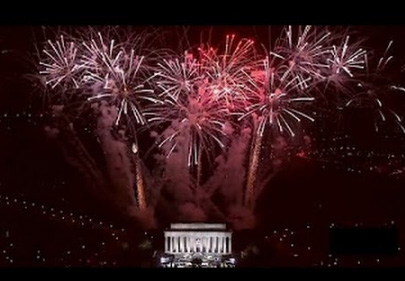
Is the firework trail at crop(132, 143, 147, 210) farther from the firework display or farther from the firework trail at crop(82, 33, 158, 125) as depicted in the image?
the firework trail at crop(82, 33, 158, 125)

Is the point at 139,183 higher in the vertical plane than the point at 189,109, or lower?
lower

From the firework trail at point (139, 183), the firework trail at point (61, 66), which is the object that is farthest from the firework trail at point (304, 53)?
the firework trail at point (61, 66)

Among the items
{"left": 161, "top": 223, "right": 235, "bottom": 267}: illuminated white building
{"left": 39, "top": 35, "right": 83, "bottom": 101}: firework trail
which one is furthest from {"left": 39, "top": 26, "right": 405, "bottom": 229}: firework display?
{"left": 161, "top": 223, "right": 235, "bottom": 267}: illuminated white building

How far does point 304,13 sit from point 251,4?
A: 0.29 metres

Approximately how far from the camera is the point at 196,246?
5395mm

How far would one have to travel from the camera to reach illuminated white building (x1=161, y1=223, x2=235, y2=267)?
210 inches

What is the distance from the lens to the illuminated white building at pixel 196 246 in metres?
5.32

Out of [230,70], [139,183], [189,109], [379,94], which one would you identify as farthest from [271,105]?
[139,183]

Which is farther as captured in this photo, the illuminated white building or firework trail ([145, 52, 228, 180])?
firework trail ([145, 52, 228, 180])

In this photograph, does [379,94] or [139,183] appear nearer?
[379,94]

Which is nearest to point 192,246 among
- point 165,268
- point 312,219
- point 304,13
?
point 165,268

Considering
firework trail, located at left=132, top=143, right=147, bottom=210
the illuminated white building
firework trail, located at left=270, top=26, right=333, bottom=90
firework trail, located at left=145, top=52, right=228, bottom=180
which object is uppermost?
firework trail, located at left=270, top=26, right=333, bottom=90

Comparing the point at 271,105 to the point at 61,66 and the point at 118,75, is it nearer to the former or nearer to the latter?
the point at 118,75

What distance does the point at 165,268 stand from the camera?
17.1 ft
